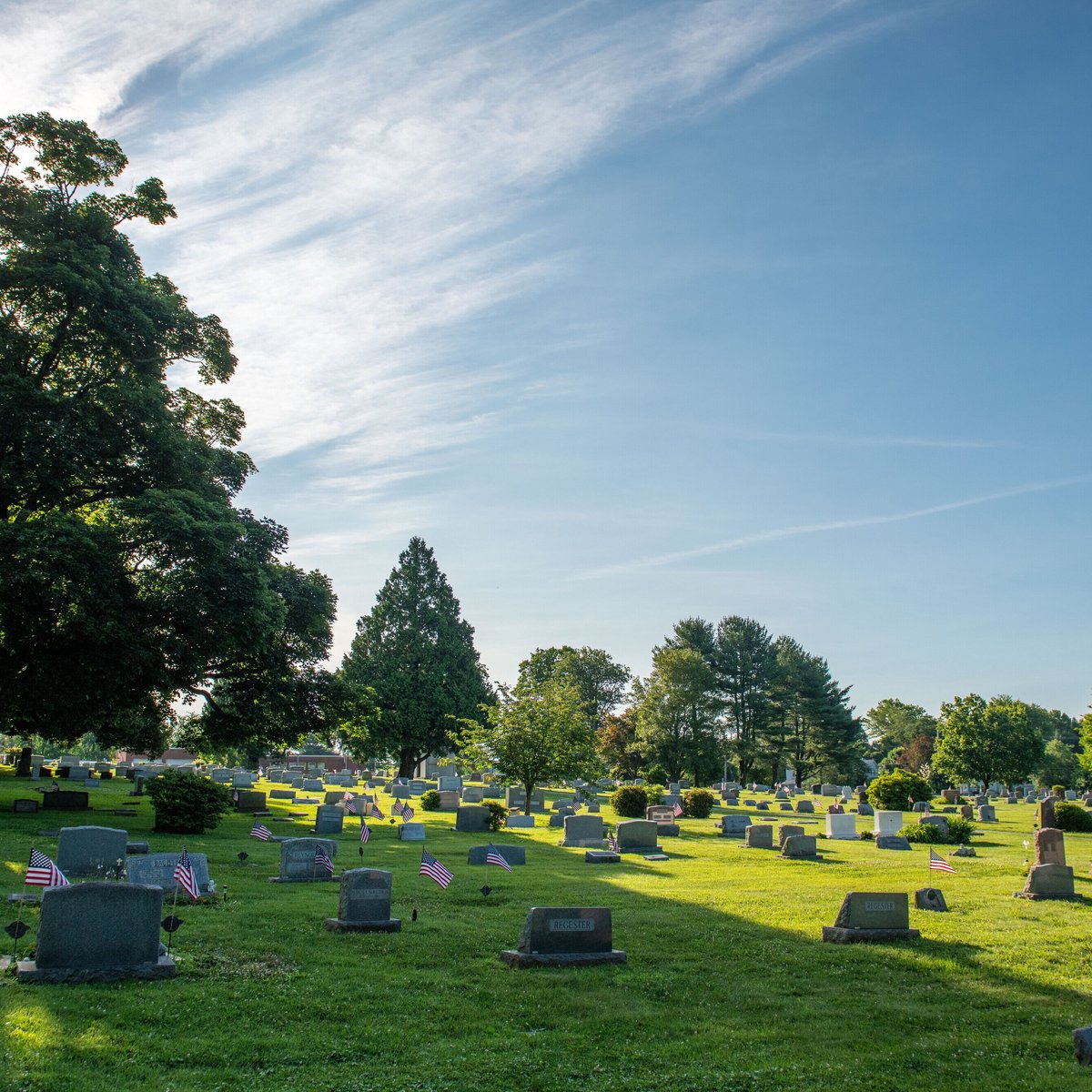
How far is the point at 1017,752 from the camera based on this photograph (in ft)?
163

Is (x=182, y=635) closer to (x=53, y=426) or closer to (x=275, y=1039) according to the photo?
(x=53, y=426)

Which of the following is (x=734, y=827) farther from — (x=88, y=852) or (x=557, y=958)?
(x=88, y=852)

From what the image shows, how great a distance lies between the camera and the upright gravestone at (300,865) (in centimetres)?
1669

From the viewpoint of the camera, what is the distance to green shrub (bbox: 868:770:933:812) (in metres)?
39.8

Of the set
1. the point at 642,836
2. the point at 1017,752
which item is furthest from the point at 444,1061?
the point at 1017,752

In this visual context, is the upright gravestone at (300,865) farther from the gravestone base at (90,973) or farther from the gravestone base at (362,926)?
the gravestone base at (90,973)

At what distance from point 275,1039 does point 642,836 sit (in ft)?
55.3

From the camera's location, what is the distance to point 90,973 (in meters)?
8.98

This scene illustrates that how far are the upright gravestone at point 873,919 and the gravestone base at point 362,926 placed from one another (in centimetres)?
582

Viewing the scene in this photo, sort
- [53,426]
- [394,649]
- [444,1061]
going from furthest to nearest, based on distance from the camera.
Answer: [394,649], [53,426], [444,1061]

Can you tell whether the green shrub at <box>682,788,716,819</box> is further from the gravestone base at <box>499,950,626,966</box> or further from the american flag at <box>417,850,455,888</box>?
the gravestone base at <box>499,950,626,966</box>

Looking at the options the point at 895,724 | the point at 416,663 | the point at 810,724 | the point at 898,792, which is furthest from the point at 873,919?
the point at 895,724

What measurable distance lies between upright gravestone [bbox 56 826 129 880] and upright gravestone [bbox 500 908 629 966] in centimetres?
746

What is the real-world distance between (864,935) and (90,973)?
30.5ft
